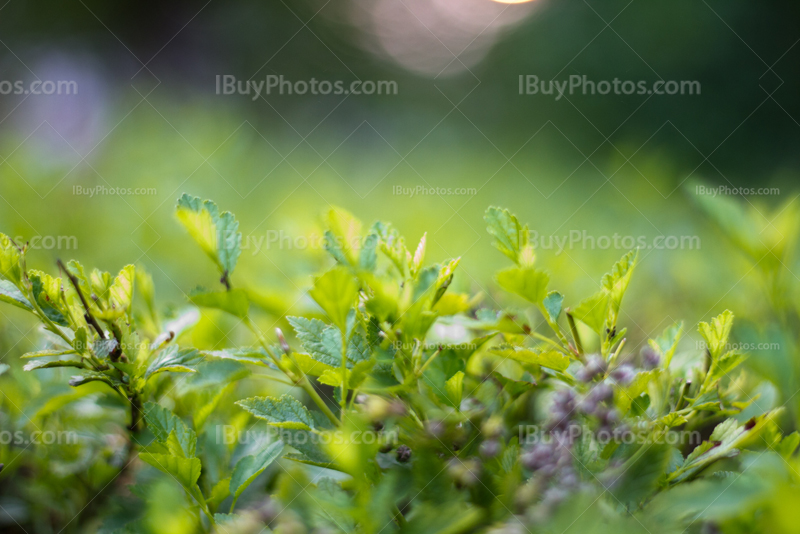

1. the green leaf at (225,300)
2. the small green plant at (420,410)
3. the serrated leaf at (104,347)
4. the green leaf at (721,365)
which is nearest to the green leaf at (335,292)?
the small green plant at (420,410)

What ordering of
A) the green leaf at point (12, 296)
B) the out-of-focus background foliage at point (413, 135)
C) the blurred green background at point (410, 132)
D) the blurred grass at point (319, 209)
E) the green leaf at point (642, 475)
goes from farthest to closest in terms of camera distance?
the blurred green background at point (410, 132), the out-of-focus background foliage at point (413, 135), the blurred grass at point (319, 209), the green leaf at point (12, 296), the green leaf at point (642, 475)

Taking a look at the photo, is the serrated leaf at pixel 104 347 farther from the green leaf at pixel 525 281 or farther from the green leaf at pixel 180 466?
the green leaf at pixel 525 281

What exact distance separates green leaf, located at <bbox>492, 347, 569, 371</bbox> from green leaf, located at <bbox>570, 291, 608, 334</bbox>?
0.14ft

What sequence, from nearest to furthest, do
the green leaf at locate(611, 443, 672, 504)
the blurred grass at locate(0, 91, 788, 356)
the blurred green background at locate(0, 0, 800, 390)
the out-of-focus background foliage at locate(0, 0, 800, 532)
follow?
the green leaf at locate(611, 443, 672, 504)
the blurred grass at locate(0, 91, 788, 356)
the out-of-focus background foliage at locate(0, 0, 800, 532)
the blurred green background at locate(0, 0, 800, 390)

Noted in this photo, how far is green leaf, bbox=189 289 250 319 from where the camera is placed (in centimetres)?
44

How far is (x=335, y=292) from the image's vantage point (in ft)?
1.27

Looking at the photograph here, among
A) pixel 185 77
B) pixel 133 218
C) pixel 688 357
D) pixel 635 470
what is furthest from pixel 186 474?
pixel 185 77

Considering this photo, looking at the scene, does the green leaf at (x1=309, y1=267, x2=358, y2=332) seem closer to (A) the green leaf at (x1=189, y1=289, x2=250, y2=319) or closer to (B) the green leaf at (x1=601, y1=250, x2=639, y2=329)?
(A) the green leaf at (x1=189, y1=289, x2=250, y2=319)

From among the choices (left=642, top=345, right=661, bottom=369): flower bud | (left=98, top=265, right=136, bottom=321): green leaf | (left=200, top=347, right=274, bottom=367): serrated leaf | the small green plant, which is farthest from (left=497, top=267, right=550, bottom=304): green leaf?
(left=98, top=265, right=136, bottom=321): green leaf

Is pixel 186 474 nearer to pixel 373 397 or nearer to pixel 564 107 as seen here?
pixel 373 397

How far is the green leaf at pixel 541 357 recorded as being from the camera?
0.44 meters

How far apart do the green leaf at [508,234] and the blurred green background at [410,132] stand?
169 millimetres

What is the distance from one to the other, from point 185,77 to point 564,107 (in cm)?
438

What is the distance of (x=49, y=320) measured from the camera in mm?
484
